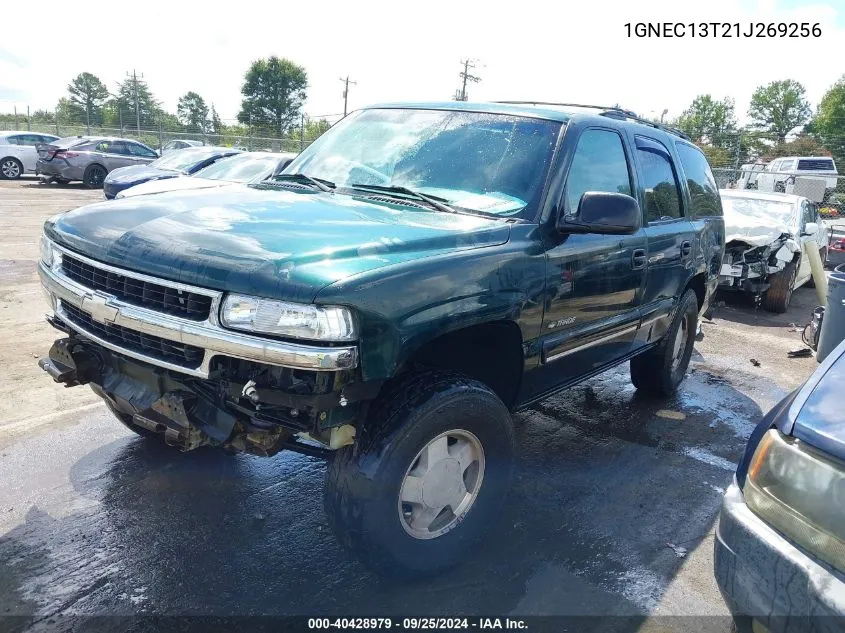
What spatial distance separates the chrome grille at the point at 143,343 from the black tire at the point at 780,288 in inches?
347

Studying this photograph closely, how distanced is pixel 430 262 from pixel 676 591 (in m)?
1.85

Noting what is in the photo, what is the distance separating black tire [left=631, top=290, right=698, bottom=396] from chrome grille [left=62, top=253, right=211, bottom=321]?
3603 millimetres

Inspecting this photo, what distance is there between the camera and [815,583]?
1.82 meters

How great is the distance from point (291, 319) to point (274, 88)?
74.2m

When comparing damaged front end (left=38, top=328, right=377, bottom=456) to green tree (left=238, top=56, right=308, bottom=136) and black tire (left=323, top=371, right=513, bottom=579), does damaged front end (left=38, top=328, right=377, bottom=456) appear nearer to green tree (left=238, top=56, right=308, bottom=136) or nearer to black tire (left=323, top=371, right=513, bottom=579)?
black tire (left=323, top=371, right=513, bottom=579)

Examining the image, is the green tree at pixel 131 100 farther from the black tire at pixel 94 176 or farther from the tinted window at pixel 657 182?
the tinted window at pixel 657 182

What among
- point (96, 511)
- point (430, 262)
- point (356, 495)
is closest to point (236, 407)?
point (356, 495)

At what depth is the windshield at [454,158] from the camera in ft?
10.6

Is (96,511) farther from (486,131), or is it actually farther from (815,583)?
(815,583)

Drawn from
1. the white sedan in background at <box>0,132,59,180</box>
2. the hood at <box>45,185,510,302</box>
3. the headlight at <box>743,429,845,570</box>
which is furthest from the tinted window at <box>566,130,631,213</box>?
the white sedan in background at <box>0,132,59,180</box>

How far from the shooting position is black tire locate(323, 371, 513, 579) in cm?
244

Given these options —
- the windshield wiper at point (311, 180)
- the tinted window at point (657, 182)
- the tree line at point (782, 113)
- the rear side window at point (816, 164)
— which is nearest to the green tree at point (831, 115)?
the tree line at point (782, 113)

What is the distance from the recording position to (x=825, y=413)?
2.07 metres

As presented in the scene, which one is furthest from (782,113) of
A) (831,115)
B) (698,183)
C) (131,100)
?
(698,183)
